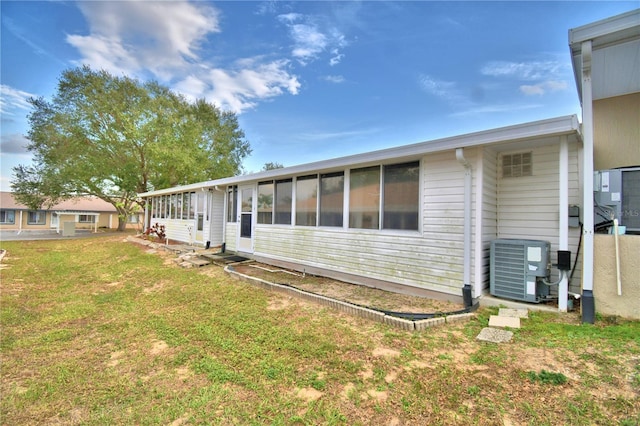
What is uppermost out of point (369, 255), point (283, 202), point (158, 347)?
point (283, 202)

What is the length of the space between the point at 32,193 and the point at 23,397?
26.9 metres

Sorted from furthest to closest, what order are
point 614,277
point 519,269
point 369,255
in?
point 369,255
point 519,269
point 614,277

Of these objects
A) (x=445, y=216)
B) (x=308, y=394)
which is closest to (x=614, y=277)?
(x=445, y=216)

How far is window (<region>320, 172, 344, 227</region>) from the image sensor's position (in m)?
6.49

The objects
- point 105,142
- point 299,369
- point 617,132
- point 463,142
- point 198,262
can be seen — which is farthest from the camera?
point 105,142

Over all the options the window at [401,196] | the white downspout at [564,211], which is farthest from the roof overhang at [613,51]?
the window at [401,196]

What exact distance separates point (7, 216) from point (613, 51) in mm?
40956

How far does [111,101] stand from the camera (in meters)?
20.0

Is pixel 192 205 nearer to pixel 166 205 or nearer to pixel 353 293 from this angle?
pixel 166 205

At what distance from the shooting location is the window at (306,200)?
7098 mm

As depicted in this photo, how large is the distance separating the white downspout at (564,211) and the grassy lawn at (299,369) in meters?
0.33

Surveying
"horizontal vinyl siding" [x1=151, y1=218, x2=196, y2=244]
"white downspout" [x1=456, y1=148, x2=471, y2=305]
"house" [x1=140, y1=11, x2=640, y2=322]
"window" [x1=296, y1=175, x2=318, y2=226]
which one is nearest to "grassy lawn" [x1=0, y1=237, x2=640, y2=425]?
"white downspout" [x1=456, y1=148, x2=471, y2=305]

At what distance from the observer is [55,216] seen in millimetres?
30031

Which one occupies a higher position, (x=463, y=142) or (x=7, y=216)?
(x=463, y=142)
